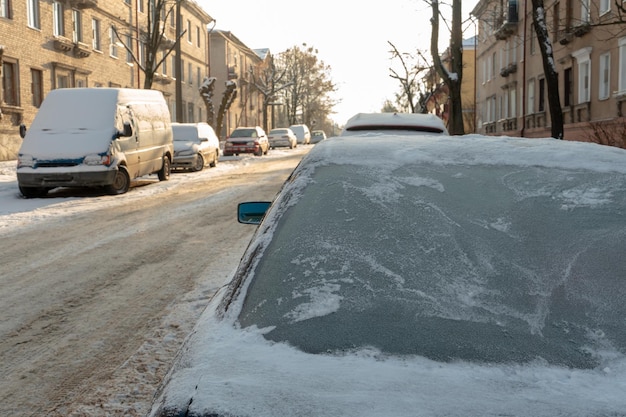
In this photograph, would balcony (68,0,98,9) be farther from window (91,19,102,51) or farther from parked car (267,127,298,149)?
parked car (267,127,298,149)

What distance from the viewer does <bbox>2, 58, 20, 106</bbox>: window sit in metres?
26.0

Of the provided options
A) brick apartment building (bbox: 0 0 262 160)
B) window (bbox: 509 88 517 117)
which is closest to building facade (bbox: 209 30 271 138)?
brick apartment building (bbox: 0 0 262 160)

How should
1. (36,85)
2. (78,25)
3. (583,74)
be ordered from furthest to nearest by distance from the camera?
Result: 1. (78,25)
2. (36,85)
3. (583,74)

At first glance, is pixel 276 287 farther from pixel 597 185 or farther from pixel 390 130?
pixel 390 130

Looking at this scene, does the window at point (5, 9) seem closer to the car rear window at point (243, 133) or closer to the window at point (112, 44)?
the window at point (112, 44)

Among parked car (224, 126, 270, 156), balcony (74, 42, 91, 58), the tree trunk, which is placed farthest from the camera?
parked car (224, 126, 270, 156)

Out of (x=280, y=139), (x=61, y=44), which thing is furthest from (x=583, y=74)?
(x=280, y=139)

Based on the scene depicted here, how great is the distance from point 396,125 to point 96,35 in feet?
97.5

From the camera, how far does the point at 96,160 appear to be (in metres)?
14.2

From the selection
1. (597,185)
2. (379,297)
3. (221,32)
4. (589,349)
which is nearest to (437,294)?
(379,297)

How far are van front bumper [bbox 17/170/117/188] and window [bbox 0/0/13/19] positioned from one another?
14229 mm

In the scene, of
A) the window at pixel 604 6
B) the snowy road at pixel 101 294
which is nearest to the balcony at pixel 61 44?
the snowy road at pixel 101 294

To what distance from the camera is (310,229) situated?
2426 millimetres

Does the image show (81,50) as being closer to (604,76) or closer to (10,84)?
(10,84)
